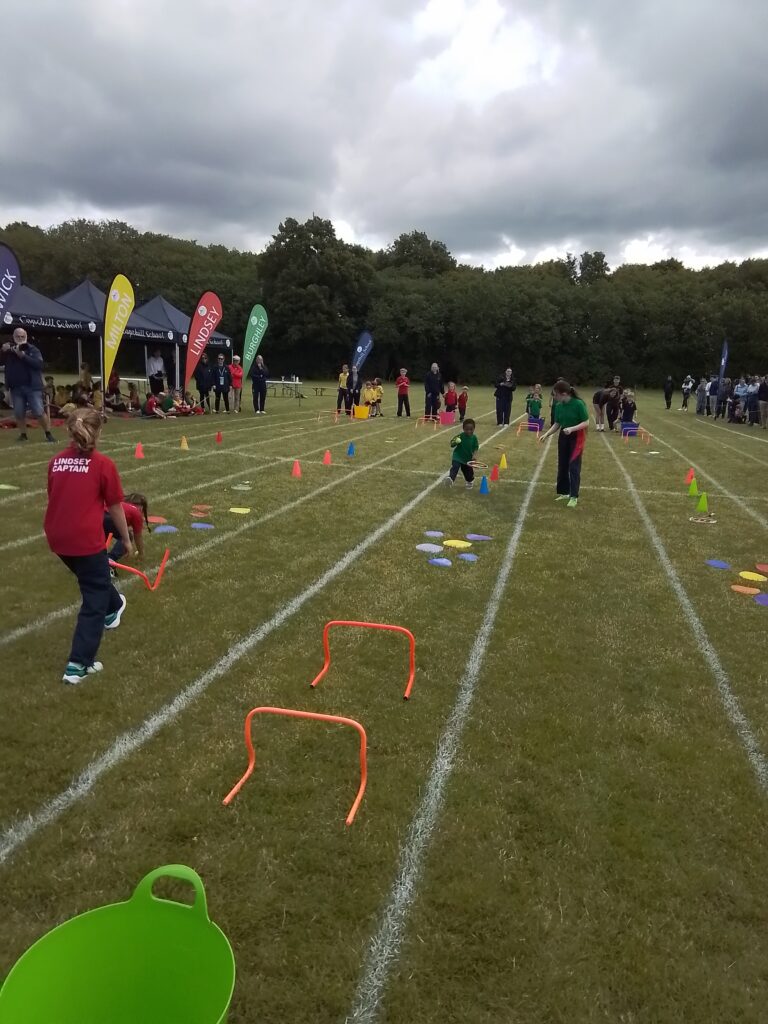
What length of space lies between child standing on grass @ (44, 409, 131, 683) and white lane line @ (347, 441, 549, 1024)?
2.35m

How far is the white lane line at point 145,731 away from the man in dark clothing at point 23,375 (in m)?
9.13

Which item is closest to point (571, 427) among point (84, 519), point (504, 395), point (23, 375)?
point (84, 519)

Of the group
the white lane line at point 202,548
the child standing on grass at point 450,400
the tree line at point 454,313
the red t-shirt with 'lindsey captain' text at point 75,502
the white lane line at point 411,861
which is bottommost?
the white lane line at point 411,861

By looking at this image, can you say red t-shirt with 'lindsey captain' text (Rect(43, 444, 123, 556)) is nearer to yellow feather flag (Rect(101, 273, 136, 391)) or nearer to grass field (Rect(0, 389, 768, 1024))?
grass field (Rect(0, 389, 768, 1024))

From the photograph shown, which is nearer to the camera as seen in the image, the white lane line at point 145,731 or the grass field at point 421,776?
the grass field at point 421,776

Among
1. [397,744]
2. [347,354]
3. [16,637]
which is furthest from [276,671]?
[347,354]

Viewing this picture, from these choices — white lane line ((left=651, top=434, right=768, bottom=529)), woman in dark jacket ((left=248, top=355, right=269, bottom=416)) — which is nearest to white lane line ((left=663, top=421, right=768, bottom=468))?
white lane line ((left=651, top=434, right=768, bottom=529))

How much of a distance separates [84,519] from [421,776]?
2.54m

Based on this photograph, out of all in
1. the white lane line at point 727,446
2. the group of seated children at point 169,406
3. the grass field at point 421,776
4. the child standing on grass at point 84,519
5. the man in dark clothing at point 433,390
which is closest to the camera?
the grass field at point 421,776

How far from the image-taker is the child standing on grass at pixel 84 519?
398cm

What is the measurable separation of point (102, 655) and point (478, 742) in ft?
8.73

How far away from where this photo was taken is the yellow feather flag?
52.1 feet

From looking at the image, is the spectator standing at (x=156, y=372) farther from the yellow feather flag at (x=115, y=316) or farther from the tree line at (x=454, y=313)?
the tree line at (x=454, y=313)

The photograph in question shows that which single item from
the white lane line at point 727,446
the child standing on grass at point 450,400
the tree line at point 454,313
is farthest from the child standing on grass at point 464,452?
the tree line at point 454,313
